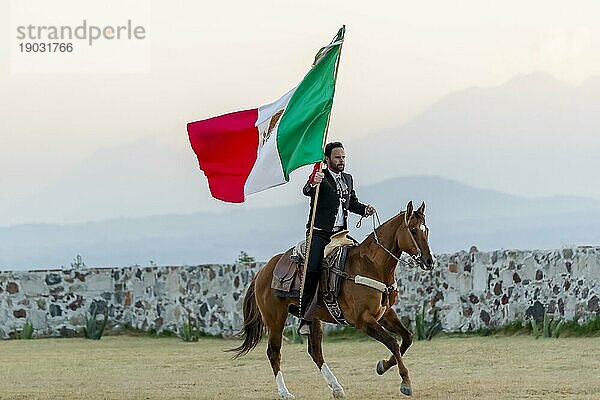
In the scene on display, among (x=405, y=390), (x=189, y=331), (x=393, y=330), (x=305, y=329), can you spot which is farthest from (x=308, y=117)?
(x=189, y=331)

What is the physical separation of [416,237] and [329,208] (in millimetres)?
1023

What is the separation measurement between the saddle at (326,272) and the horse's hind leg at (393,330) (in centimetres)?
40

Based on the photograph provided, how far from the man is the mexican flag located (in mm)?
224

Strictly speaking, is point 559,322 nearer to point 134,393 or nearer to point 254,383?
point 254,383

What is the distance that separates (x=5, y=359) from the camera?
1886cm

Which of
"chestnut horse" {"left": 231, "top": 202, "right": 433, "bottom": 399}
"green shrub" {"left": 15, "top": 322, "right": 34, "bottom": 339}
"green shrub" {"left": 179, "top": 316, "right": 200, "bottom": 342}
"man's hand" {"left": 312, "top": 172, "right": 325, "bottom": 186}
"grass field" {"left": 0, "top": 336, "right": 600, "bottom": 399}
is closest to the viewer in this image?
"chestnut horse" {"left": 231, "top": 202, "right": 433, "bottom": 399}

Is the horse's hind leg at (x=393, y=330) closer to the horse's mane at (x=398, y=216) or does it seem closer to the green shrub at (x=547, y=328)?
the horse's mane at (x=398, y=216)

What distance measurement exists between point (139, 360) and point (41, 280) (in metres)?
4.67

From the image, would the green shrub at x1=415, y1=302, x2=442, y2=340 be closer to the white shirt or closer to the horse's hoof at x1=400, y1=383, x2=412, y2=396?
the white shirt

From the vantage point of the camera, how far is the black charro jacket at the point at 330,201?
12836 mm

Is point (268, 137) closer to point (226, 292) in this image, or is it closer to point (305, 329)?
point (305, 329)

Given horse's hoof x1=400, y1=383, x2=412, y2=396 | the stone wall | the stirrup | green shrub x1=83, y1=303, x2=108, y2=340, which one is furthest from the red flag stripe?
green shrub x1=83, y1=303, x2=108, y2=340

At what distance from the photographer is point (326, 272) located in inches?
514

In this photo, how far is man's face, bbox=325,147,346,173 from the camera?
42.1ft
